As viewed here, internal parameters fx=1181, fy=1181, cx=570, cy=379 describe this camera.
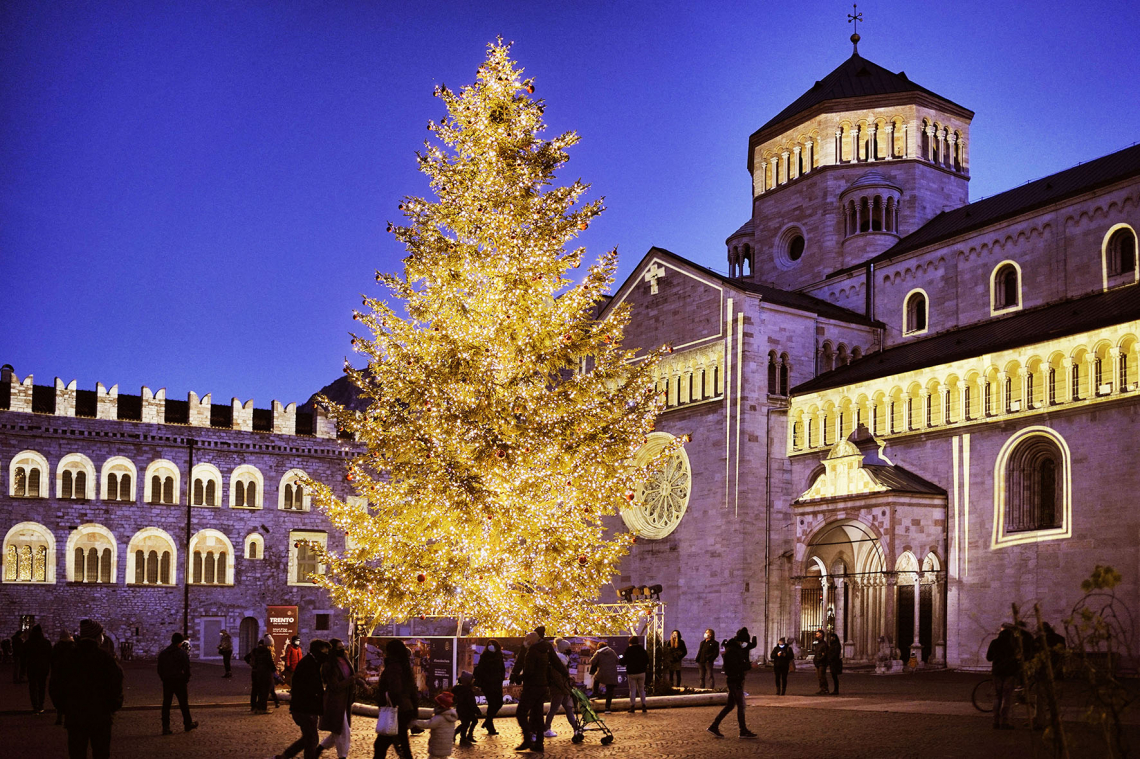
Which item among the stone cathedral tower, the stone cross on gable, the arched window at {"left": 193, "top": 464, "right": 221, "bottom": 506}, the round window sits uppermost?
the stone cathedral tower

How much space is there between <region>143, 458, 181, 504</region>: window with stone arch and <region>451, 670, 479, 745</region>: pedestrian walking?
127 feet

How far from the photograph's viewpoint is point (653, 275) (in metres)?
47.5

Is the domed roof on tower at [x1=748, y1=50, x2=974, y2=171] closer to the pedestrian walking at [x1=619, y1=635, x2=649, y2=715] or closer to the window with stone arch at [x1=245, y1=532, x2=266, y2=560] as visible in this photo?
the window with stone arch at [x1=245, y1=532, x2=266, y2=560]

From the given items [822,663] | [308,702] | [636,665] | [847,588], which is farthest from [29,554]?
[308,702]

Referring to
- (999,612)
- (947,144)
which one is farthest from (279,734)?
(947,144)

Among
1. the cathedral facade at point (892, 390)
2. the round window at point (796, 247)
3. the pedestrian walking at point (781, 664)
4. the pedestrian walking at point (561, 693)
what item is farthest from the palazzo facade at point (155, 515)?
the pedestrian walking at point (561, 693)

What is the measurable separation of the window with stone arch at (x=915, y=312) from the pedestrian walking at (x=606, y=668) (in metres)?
25.0

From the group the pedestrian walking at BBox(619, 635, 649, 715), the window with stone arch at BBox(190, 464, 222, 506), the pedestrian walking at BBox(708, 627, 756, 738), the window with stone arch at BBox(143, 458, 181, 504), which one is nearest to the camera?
the pedestrian walking at BBox(708, 627, 756, 738)

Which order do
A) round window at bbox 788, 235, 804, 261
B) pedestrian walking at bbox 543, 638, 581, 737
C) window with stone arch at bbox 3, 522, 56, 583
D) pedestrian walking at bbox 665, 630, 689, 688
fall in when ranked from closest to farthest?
pedestrian walking at bbox 543, 638, 581, 737
pedestrian walking at bbox 665, 630, 689, 688
window with stone arch at bbox 3, 522, 56, 583
round window at bbox 788, 235, 804, 261

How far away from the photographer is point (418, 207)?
2408cm

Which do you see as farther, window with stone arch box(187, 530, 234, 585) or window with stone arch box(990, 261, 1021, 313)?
window with stone arch box(187, 530, 234, 585)

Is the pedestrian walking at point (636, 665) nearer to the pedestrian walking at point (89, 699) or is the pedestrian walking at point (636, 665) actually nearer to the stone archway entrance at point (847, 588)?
the pedestrian walking at point (89, 699)

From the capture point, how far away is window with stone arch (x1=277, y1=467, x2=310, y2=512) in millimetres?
55688

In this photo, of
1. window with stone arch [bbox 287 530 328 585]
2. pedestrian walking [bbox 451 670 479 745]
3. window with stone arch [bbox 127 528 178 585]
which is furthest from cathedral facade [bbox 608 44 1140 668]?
window with stone arch [bbox 127 528 178 585]
